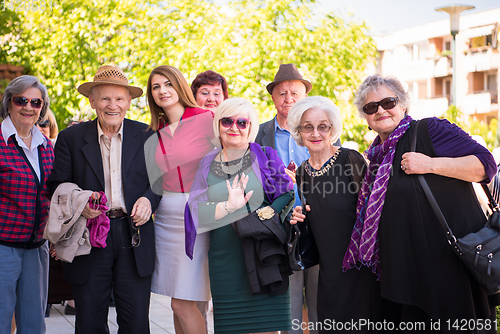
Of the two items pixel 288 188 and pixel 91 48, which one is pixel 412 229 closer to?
pixel 288 188

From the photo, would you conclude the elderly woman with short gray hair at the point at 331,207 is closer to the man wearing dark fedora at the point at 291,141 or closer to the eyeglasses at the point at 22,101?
the man wearing dark fedora at the point at 291,141

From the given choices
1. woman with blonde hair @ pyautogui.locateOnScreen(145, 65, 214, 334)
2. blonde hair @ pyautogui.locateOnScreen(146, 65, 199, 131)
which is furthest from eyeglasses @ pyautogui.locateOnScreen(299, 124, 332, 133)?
blonde hair @ pyautogui.locateOnScreen(146, 65, 199, 131)

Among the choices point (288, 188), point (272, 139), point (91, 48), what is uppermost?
point (91, 48)

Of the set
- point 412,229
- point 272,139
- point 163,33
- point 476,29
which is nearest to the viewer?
point 412,229

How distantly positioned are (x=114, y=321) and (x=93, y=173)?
104 inches

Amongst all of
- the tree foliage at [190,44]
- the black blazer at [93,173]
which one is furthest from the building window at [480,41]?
the black blazer at [93,173]

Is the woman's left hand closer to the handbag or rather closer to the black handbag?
the handbag

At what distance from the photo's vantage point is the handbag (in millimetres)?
2662

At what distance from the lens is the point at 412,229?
2918 millimetres

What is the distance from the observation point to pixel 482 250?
269cm

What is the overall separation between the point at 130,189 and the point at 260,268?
110 cm

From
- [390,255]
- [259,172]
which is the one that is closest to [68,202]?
[259,172]

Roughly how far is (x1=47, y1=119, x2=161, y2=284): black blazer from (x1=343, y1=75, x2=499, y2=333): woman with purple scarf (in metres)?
1.51

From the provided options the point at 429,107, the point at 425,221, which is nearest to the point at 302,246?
the point at 425,221
